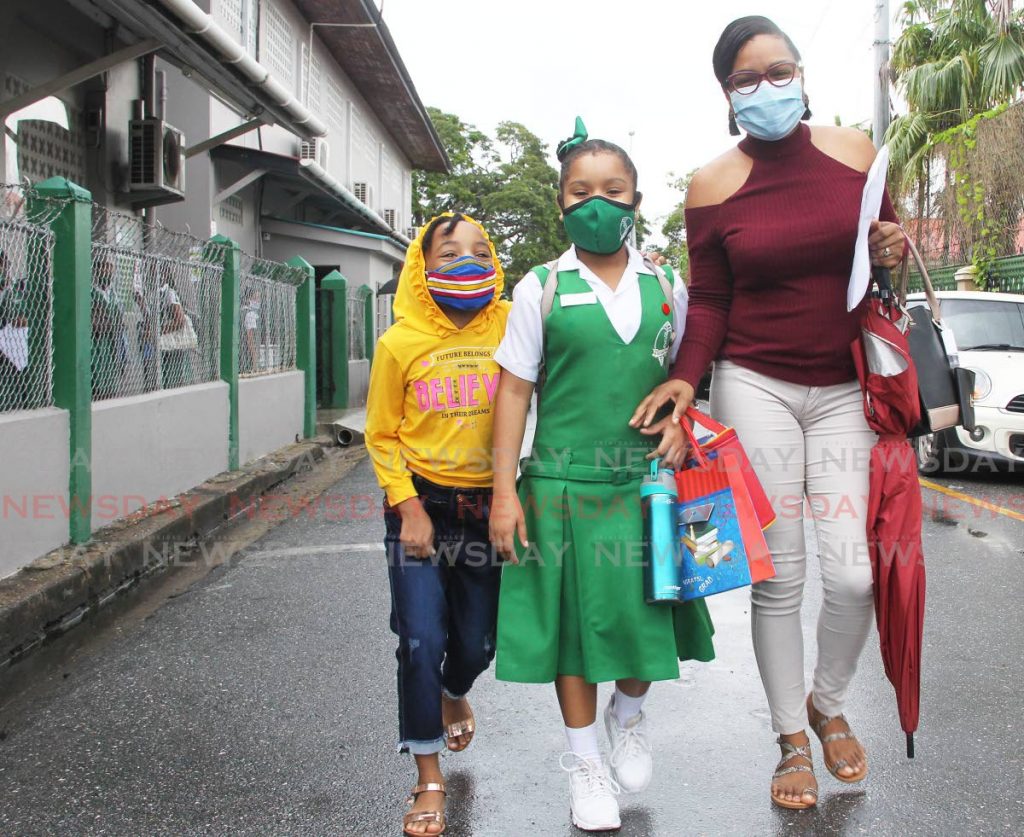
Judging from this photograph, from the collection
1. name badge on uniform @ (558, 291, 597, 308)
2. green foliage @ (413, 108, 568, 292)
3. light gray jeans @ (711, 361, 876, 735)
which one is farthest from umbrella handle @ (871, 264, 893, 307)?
green foliage @ (413, 108, 568, 292)

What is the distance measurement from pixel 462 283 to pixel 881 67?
1544 cm

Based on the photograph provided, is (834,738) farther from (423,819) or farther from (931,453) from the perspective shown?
(931,453)

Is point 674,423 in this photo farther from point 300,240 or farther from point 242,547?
point 300,240

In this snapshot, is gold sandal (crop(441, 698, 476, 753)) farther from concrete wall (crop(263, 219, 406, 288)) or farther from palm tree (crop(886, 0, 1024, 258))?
palm tree (crop(886, 0, 1024, 258))

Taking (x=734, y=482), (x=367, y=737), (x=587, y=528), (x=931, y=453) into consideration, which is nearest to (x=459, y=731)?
(x=367, y=737)

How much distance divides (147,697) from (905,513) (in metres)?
2.80

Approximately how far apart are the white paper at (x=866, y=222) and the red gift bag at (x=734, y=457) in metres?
0.49

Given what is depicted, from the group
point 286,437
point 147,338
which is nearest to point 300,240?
point 286,437

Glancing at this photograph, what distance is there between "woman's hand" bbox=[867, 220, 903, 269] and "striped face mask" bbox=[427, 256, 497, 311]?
1065 millimetres

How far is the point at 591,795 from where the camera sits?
273 cm

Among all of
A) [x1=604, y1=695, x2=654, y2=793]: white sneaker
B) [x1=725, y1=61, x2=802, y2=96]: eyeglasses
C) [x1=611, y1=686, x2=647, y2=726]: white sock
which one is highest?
[x1=725, y1=61, x2=802, y2=96]: eyeglasses

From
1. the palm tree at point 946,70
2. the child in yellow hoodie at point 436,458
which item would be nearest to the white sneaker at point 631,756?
the child in yellow hoodie at point 436,458

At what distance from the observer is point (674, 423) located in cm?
279

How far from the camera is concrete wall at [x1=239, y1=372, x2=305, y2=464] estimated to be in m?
9.09
